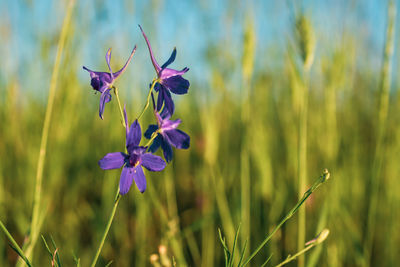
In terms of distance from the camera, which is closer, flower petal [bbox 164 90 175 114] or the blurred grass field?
flower petal [bbox 164 90 175 114]

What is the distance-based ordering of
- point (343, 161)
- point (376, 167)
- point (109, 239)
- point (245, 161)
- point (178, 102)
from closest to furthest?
point (376, 167) < point (245, 161) < point (109, 239) < point (343, 161) < point (178, 102)

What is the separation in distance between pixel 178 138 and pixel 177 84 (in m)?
0.09

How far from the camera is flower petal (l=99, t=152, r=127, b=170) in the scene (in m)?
0.52

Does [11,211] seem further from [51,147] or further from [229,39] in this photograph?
[229,39]

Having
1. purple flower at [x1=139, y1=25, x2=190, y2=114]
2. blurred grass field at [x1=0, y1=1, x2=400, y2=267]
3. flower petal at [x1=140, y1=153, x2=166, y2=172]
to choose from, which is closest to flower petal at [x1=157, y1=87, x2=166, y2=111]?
purple flower at [x1=139, y1=25, x2=190, y2=114]

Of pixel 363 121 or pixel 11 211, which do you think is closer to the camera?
pixel 11 211

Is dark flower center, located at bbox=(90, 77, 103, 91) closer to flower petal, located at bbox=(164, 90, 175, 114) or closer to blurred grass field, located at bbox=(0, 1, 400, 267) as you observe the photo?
flower petal, located at bbox=(164, 90, 175, 114)

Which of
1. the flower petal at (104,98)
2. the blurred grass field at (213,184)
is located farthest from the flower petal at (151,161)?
the blurred grass field at (213,184)

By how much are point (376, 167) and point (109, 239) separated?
3.67ft

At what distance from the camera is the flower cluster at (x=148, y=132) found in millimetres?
542

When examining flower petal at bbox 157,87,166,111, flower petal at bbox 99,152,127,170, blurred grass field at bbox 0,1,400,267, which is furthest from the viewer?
blurred grass field at bbox 0,1,400,267

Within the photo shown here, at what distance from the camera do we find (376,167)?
1.07 m

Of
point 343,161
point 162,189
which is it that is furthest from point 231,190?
point 343,161

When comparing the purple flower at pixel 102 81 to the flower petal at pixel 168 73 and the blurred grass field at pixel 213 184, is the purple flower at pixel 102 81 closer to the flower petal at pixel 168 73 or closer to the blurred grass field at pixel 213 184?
the flower petal at pixel 168 73
